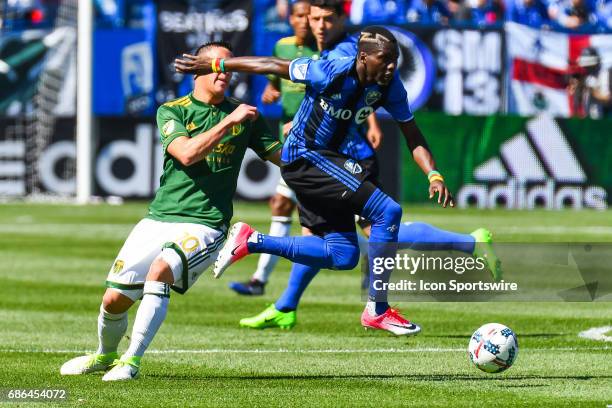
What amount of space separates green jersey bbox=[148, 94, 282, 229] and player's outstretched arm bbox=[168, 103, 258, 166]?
13 centimetres

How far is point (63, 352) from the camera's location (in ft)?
32.9

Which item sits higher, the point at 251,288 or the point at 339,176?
the point at 339,176

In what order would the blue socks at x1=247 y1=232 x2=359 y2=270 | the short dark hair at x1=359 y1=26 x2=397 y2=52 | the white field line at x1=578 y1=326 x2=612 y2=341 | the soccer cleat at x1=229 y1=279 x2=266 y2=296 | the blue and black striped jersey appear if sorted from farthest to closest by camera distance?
the soccer cleat at x1=229 y1=279 x2=266 y2=296, the white field line at x1=578 y1=326 x2=612 y2=341, the blue socks at x1=247 y1=232 x2=359 y2=270, the blue and black striped jersey, the short dark hair at x1=359 y1=26 x2=397 y2=52

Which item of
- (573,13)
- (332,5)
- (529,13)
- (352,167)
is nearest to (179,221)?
(352,167)

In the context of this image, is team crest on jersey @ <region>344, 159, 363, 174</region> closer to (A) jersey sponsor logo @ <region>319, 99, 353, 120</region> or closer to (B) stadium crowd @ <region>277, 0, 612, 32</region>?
(A) jersey sponsor logo @ <region>319, 99, 353, 120</region>

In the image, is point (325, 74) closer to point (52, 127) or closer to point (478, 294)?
point (478, 294)

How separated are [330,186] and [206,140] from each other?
4.47 feet

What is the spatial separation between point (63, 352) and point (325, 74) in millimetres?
2878

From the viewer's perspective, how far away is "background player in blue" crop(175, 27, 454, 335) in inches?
353

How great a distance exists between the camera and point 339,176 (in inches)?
370

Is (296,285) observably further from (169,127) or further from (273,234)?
(169,127)

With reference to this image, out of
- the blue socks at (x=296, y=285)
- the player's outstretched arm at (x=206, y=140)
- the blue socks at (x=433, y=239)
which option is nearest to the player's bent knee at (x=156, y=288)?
the player's outstretched arm at (x=206, y=140)

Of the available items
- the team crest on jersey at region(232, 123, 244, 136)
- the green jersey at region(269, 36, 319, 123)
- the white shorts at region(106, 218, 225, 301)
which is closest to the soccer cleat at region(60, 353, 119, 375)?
the white shorts at region(106, 218, 225, 301)

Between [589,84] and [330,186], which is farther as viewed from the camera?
[589,84]
